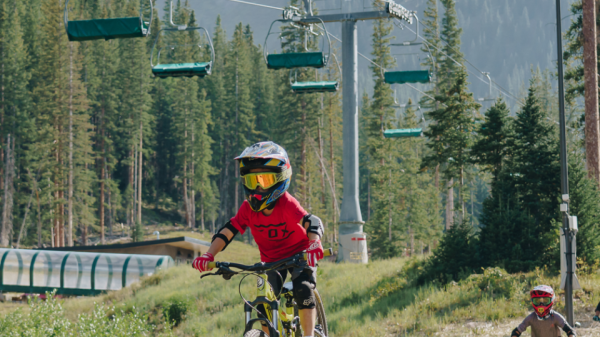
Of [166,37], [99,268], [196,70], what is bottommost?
[99,268]

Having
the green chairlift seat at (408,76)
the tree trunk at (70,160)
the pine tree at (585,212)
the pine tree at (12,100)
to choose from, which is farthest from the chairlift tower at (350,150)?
the pine tree at (12,100)

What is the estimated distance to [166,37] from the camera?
9600cm

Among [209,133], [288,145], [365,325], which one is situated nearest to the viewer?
[365,325]

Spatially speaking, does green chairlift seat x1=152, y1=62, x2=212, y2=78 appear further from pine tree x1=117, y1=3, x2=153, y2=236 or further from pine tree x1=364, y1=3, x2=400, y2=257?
pine tree x1=117, y1=3, x2=153, y2=236

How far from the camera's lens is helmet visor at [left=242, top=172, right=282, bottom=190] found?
5.74 m

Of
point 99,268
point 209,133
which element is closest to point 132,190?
point 209,133

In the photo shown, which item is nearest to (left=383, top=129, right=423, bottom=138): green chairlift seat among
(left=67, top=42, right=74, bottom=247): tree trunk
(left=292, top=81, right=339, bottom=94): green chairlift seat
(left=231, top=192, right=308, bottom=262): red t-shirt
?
(left=292, top=81, right=339, bottom=94): green chairlift seat

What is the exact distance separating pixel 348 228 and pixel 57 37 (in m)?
41.9

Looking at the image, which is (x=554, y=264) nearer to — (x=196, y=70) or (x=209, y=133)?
(x=196, y=70)

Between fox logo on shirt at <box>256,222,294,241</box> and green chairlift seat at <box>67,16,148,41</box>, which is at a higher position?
green chairlift seat at <box>67,16,148,41</box>

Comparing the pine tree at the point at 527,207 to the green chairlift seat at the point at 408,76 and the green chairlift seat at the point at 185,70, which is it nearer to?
the green chairlift seat at the point at 408,76

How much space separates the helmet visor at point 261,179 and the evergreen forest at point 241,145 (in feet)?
42.3

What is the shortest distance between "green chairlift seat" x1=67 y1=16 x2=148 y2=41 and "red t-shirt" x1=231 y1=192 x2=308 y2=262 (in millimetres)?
8381

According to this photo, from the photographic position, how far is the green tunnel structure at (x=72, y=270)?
102ft
